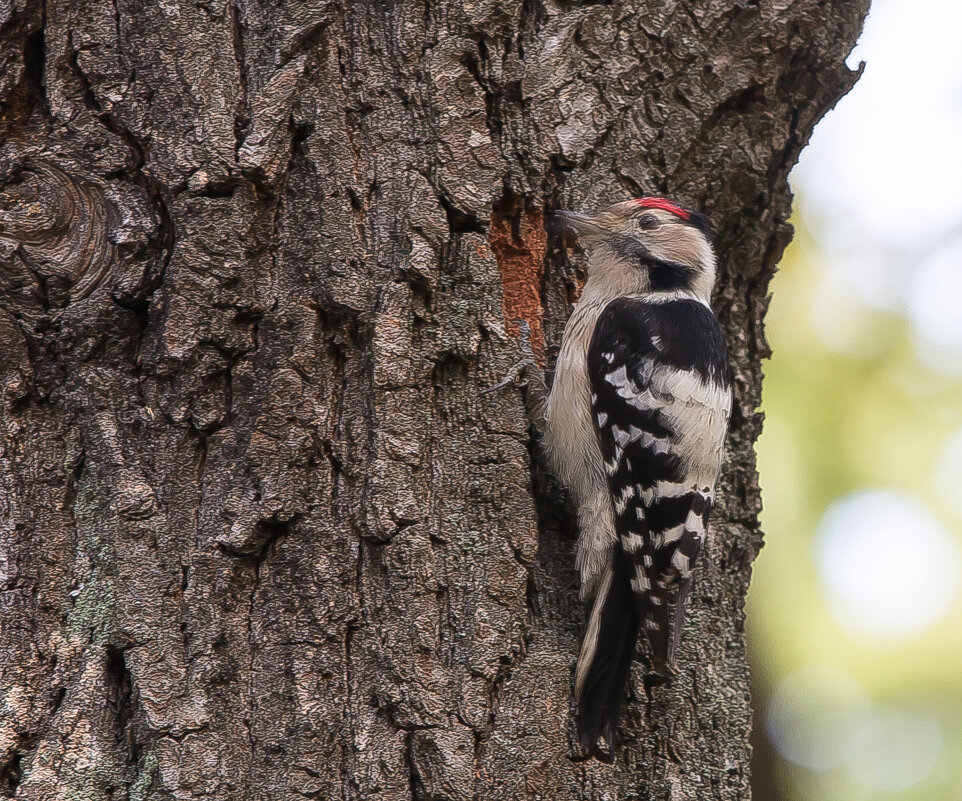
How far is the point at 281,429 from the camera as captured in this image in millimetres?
2244

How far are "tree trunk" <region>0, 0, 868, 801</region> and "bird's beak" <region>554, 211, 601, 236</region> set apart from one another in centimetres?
19

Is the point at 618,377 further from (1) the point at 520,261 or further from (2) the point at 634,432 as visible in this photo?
(1) the point at 520,261

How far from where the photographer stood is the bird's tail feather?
235 centimetres

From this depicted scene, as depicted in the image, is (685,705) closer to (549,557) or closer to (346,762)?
(549,557)

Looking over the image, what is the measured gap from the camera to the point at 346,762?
82.3 inches

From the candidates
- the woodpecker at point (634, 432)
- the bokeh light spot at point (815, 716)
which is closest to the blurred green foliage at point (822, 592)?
the bokeh light spot at point (815, 716)

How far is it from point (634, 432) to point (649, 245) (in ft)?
2.38

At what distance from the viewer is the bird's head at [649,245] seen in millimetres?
2949

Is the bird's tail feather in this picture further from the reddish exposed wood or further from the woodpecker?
the reddish exposed wood

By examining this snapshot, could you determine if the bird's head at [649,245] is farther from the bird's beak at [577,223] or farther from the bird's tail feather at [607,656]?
the bird's tail feather at [607,656]

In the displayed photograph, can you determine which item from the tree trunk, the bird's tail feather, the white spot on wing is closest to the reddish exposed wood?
the tree trunk

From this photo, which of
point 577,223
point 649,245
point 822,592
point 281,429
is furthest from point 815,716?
point 281,429

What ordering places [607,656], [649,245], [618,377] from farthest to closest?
1. [649,245]
2. [618,377]
3. [607,656]

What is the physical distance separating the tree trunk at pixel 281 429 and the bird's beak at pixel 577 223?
0.63 feet
